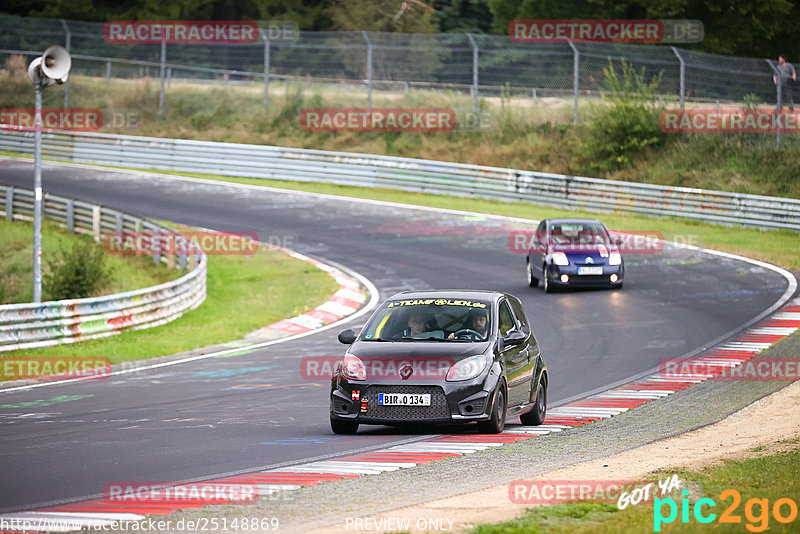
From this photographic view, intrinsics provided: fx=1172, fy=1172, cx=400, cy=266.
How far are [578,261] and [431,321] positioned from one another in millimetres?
12491

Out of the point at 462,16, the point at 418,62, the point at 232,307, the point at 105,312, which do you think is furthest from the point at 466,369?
the point at 462,16

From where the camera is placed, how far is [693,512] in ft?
24.7

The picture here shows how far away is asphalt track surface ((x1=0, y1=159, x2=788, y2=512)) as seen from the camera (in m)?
10.4

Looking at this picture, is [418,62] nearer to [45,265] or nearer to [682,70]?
[682,70]

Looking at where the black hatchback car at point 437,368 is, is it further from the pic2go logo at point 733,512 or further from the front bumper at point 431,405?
the pic2go logo at point 733,512

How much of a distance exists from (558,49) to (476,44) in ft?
9.37

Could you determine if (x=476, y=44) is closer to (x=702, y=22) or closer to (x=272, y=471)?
(x=702, y=22)

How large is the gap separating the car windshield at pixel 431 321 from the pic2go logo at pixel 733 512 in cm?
435

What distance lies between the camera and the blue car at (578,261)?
2427 centimetres

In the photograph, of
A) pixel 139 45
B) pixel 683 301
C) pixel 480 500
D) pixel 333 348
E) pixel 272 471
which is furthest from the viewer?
pixel 139 45

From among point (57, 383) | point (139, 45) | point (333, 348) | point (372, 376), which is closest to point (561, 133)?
point (139, 45)

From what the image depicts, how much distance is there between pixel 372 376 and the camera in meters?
11.5

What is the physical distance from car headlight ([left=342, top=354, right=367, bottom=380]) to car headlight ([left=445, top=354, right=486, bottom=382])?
2.77 feet

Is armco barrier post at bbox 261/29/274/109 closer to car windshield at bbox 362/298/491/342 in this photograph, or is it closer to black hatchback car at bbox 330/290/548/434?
car windshield at bbox 362/298/491/342
